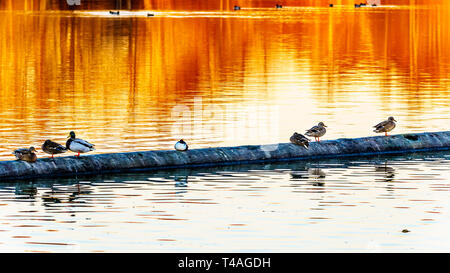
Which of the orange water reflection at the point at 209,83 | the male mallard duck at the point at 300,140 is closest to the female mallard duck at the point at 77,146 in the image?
the orange water reflection at the point at 209,83

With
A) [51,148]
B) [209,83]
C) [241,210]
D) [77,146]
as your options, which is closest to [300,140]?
[77,146]

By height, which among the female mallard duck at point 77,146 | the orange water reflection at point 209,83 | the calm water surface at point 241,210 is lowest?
the calm water surface at point 241,210

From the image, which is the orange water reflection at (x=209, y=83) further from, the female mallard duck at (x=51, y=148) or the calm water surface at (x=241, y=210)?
the calm water surface at (x=241, y=210)

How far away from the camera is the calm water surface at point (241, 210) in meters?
21.4

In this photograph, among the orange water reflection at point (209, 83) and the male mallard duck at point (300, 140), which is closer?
the male mallard duck at point (300, 140)

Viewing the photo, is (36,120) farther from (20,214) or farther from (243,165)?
(20,214)

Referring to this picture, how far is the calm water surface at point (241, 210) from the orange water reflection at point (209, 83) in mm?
6063

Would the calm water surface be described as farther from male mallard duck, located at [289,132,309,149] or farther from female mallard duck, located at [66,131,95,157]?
female mallard duck, located at [66,131,95,157]

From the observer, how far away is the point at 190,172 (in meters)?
29.4

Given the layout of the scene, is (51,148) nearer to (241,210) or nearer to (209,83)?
(241,210)

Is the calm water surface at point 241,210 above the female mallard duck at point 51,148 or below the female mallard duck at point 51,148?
below

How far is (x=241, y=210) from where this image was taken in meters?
24.5

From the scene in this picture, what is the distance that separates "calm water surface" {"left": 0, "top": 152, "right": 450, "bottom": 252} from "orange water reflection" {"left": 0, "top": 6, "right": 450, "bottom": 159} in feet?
19.9
